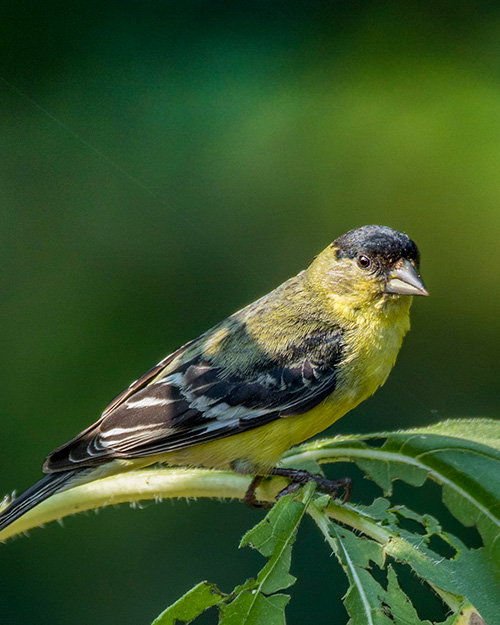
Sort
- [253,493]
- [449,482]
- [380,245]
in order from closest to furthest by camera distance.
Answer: [449,482] → [253,493] → [380,245]

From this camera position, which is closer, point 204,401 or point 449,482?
point 449,482

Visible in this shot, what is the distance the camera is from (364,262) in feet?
10.6

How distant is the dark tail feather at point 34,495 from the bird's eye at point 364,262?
1376 mm

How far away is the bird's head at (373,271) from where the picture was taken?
3.12 metres

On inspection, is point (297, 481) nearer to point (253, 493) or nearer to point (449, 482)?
point (253, 493)

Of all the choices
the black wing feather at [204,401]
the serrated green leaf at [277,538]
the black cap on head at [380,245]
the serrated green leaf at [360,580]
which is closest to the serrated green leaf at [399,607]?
the serrated green leaf at [360,580]

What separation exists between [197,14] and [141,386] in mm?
3081

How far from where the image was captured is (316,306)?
129 inches

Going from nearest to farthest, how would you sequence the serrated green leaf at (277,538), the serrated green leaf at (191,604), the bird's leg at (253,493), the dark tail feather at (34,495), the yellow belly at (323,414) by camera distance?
1. the serrated green leaf at (191,604)
2. the serrated green leaf at (277,538)
3. the dark tail feather at (34,495)
4. the bird's leg at (253,493)
5. the yellow belly at (323,414)

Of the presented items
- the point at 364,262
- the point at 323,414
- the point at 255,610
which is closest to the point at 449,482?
the point at 323,414

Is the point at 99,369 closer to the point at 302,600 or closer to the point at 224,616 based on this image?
the point at 302,600

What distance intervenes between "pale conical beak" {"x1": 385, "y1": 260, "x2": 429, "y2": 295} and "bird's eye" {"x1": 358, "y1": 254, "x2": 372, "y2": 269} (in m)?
0.11

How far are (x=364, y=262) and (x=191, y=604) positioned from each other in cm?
169

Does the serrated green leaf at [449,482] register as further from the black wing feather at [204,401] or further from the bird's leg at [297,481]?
the black wing feather at [204,401]
